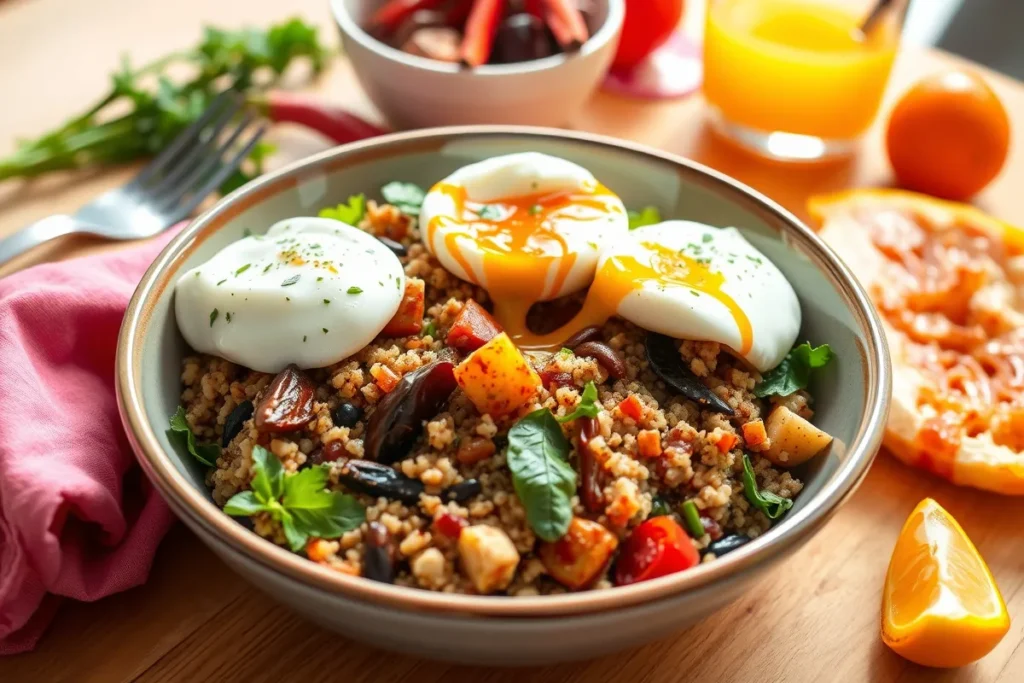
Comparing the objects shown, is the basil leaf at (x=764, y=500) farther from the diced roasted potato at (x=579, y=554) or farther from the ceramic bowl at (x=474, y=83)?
the ceramic bowl at (x=474, y=83)

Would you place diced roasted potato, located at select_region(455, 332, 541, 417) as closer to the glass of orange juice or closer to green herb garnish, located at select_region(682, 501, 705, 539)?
green herb garnish, located at select_region(682, 501, 705, 539)

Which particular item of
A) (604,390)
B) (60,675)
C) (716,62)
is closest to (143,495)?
(60,675)

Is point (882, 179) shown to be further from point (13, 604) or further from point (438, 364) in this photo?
point (13, 604)

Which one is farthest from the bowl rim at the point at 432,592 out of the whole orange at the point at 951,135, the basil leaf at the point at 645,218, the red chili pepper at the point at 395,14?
the whole orange at the point at 951,135

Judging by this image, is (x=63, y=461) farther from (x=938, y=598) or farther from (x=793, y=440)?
(x=938, y=598)

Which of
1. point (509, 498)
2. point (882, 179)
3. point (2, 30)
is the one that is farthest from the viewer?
point (2, 30)
